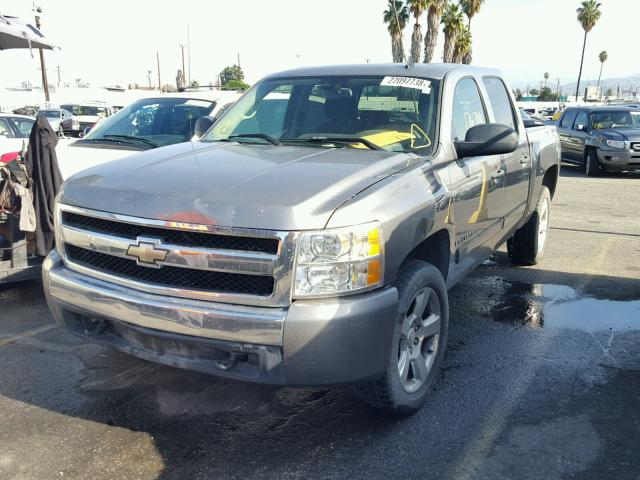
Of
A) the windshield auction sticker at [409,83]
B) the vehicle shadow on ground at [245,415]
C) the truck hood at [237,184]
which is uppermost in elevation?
the windshield auction sticker at [409,83]

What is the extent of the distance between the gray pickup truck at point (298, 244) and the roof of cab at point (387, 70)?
2.2 inches

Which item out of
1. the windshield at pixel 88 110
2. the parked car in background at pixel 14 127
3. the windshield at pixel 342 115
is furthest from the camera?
the windshield at pixel 88 110

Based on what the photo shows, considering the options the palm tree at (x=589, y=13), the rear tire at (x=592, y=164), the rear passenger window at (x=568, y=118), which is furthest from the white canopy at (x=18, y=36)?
the palm tree at (x=589, y=13)

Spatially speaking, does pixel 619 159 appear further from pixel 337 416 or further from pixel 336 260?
pixel 336 260

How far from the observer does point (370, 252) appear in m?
2.83

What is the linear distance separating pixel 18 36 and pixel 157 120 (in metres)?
2.05

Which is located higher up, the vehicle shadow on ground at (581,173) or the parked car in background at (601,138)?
the parked car in background at (601,138)

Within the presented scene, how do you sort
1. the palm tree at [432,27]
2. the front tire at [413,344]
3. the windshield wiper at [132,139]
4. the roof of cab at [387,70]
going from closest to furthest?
the front tire at [413,344] → the roof of cab at [387,70] → the windshield wiper at [132,139] → the palm tree at [432,27]

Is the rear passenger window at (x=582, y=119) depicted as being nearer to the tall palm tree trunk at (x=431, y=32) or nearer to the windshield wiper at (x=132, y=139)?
the windshield wiper at (x=132, y=139)

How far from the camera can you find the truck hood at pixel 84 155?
615cm

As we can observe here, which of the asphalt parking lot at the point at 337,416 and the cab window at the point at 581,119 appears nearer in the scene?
the asphalt parking lot at the point at 337,416

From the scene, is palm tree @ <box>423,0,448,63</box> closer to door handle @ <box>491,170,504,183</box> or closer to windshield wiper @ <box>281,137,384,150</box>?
door handle @ <box>491,170,504,183</box>

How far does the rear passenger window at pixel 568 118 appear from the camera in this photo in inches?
650

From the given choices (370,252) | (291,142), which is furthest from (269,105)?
(370,252)
